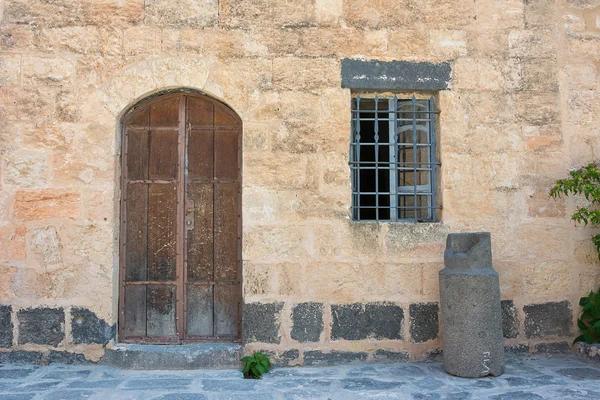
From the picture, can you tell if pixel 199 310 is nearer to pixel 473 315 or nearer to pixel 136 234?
pixel 136 234

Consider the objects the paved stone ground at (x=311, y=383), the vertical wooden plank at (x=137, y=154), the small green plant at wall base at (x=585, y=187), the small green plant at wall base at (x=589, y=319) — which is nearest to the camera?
the paved stone ground at (x=311, y=383)

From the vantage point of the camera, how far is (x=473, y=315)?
11.2ft

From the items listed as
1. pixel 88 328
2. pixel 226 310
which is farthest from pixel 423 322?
pixel 88 328

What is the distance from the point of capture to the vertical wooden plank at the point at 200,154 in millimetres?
4047

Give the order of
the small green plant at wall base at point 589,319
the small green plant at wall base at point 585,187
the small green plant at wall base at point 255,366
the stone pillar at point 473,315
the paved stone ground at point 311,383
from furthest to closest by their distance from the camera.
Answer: the small green plant at wall base at point 589,319 → the small green plant at wall base at point 585,187 → the small green plant at wall base at point 255,366 → the stone pillar at point 473,315 → the paved stone ground at point 311,383

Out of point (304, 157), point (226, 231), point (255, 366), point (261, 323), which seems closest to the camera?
point (255, 366)

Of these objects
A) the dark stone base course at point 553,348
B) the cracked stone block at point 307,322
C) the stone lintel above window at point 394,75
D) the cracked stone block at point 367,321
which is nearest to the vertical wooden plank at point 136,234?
the cracked stone block at point 307,322

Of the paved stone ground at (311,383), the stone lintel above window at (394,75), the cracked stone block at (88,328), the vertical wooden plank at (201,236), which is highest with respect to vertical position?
the stone lintel above window at (394,75)

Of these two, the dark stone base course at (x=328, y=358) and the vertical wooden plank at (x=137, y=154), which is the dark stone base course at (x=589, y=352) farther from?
the vertical wooden plank at (x=137, y=154)

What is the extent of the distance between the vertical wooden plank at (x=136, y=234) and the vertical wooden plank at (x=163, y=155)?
0.76ft

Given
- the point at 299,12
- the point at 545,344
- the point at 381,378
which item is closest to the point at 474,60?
the point at 299,12

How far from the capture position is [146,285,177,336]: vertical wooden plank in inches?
156

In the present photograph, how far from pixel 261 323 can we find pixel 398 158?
175 centimetres

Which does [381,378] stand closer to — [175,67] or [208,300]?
[208,300]
